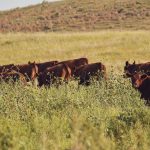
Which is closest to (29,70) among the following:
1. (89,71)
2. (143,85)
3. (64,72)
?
(64,72)

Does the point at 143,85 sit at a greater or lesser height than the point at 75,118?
lesser

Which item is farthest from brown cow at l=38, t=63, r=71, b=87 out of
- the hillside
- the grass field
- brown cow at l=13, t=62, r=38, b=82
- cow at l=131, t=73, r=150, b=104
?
the hillside

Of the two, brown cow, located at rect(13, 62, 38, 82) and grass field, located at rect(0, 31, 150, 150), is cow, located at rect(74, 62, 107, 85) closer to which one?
brown cow, located at rect(13, 62, 38, 82)

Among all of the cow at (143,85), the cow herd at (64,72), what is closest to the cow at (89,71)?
the cow herd at (64,72)

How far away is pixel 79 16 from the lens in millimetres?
58531

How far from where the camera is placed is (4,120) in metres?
9.73

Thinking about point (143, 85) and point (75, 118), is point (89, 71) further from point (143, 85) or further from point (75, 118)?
point (75, 118)

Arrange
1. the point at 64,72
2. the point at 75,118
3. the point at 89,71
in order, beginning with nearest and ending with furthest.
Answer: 1. the point at 75,118
2. the point at 89,71
3. the point at 64,72

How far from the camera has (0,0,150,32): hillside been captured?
5148cm

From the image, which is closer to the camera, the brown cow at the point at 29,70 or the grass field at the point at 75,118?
the grass field at the point at 75,118

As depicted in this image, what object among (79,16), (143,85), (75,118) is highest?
(79,16)

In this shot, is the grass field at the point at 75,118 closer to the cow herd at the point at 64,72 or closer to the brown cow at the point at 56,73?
the cow herd at the point at 64,72

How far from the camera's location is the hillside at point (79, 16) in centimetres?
5148

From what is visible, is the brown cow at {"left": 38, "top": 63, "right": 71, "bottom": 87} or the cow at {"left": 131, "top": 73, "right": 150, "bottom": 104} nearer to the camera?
the cow at {"left": 131, "top": 73, "right": 150, "bottom": 104}
